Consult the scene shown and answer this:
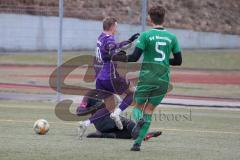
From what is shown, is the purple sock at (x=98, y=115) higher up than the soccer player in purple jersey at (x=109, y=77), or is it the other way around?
the soccer player in purple jersey at (x=109, y=77)

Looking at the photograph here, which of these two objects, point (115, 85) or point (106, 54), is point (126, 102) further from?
point (106, 54)

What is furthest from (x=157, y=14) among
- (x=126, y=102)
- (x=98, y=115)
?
(x=98, y=115)

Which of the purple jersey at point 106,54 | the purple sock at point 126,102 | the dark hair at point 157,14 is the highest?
the dark hair at point 157,14

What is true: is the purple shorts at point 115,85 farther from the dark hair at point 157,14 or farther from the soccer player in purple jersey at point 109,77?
the dark hair at point 157,14

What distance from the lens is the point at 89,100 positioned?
13203 mm

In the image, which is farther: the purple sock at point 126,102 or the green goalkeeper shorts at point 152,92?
the purple sock at point 126,102

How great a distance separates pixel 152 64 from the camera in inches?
423

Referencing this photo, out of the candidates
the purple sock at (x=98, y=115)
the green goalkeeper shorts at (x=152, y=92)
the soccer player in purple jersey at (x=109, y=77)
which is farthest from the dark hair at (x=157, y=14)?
the purple sock at (x=98, y=115)

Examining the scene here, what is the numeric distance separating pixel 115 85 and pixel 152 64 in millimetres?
1908

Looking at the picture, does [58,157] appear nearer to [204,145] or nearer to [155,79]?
[155,79]

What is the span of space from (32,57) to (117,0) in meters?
6.30

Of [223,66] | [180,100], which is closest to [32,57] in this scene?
[223,66]

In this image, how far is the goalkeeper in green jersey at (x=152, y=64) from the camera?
10594mm

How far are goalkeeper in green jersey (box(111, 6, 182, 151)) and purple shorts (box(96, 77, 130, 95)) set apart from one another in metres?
1.66
